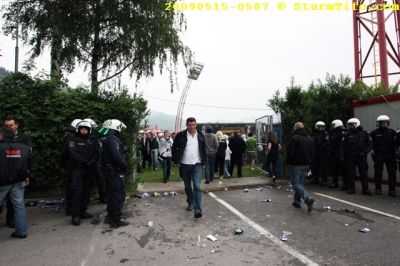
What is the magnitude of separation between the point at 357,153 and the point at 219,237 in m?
5.54

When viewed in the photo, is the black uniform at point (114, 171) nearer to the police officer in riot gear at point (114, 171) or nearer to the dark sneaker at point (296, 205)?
the police officer in riot gear at point (114, 171)

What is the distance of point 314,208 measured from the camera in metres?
7.84

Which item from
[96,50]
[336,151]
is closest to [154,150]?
[96,50]

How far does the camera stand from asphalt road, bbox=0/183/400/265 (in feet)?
15.8

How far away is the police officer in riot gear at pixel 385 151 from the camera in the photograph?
9.23 meters

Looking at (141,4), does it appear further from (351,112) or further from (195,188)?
(195,188)

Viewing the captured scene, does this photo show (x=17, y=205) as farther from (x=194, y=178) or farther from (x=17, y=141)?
(x=194, y=178)

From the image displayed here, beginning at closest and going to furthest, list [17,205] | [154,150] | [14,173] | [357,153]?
1. [14,173]
2. [17,205]
3. [357,153]
4. [154,150]

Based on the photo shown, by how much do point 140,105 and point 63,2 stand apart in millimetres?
7845

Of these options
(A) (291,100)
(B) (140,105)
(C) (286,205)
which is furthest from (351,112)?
(B) (140,105)

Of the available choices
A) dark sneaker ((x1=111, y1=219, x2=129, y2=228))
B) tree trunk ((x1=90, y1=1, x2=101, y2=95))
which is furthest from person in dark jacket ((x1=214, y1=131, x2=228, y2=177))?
dark sneaker ((x1=111, y1=219, x2=129, y2=228))

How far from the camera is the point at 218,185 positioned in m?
11.1

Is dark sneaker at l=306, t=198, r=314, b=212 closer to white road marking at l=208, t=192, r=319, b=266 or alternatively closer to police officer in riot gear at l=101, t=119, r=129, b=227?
white road marking at l=208, t=192, r=319, b=266

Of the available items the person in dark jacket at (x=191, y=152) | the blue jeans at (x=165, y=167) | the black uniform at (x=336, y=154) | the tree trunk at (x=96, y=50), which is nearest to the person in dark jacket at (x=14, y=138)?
the person in dark jacket at (x=191, y=152)
